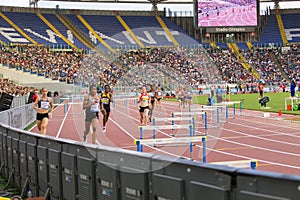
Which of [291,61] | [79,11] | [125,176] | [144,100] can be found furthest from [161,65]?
[79,11]

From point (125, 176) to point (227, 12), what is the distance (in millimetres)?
62021

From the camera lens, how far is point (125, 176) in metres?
6.66

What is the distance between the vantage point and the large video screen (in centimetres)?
6525

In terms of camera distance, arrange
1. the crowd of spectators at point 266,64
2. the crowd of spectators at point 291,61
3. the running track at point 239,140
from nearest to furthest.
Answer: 1. the running track at point 239,140
2. the crowd of spectators at point 266,64
3. the crowd of spectators at point 291,61

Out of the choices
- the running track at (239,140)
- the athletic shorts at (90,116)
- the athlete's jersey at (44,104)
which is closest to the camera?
the running track at (239,140)

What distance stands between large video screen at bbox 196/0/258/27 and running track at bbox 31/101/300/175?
37.5 metres

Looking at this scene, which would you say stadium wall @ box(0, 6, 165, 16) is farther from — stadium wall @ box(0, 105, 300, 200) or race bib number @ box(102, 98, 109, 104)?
stadium wall @ box(0, 105, 300, 200)

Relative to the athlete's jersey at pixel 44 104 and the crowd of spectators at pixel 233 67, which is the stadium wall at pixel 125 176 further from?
the crowd of spectators at pixel 233 67

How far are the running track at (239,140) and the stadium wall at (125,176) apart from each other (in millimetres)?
1585

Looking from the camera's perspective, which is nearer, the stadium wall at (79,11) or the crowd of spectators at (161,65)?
the crowd of spectators at (161,65)

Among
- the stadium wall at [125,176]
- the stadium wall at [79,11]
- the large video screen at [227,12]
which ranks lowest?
the stadium wall at [125,176]

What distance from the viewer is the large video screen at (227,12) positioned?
65.2m

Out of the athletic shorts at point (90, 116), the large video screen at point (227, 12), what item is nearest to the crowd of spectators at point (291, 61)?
the large video screen at point (227, 12)

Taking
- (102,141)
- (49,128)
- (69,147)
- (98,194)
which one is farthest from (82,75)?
(49,128)
